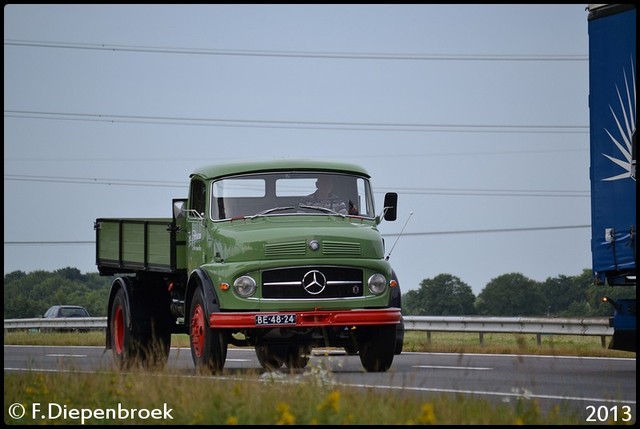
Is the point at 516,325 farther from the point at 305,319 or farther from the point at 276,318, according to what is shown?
the point at 276,318

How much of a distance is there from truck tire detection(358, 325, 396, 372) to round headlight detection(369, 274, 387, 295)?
Result: 0.48 meters

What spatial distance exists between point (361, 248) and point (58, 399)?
17.2 feet

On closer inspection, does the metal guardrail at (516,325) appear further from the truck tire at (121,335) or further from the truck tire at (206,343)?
the truck tire at (206,343)

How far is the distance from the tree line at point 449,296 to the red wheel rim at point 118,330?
2158 inches

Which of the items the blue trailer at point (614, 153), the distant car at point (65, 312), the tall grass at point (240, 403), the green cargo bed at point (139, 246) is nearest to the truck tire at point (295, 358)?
the green cargo bed at point (139, 246)

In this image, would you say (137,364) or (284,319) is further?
(137,364)

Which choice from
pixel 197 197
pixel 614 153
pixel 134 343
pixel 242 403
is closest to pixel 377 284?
pixel 197 197

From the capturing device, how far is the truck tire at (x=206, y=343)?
16298 millimetres

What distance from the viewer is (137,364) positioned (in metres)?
18.5

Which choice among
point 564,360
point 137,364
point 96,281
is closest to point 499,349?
point 564,360

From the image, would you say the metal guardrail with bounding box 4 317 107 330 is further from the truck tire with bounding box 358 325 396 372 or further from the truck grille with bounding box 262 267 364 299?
the truck grille with bounding box 262 267 364 299

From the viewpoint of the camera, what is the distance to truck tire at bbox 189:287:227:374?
16298 millimetres

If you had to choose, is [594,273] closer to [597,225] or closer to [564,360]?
[597,225]

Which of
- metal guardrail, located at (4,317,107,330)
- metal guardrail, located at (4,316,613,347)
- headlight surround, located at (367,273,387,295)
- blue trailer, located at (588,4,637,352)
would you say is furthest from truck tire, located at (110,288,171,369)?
metal guardrail, located at (4,317,107,330)
